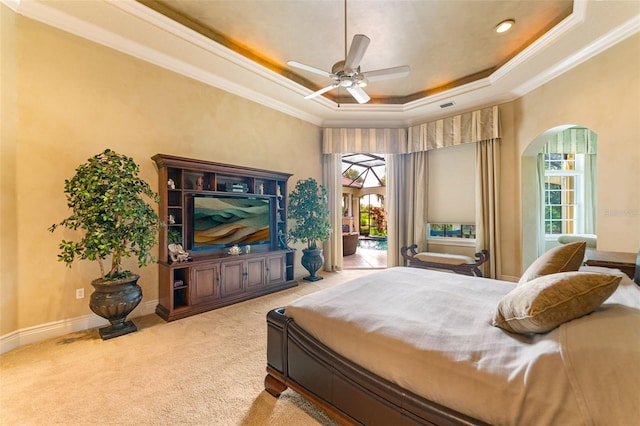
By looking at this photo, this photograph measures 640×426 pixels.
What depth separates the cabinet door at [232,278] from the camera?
11.7 feet

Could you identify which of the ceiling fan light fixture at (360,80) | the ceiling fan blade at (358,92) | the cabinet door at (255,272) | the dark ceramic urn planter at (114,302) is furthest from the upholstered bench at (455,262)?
the dark ceramic urn planter at (114,302)

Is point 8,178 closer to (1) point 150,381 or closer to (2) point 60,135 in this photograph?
(2) point 60,135

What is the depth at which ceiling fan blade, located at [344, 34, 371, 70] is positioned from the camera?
2.25 meters

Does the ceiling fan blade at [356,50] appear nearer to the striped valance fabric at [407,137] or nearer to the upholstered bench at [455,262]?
the striped valance fabric at [407,137]

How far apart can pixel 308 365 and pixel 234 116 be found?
12.3 feet

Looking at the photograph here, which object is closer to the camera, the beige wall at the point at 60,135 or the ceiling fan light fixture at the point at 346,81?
the beige wall at the point at 60,135

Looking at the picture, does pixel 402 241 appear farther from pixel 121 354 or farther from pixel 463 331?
pixel 121 354

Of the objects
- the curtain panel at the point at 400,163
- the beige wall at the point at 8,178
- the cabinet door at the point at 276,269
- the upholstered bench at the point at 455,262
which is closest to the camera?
the beige wall at the point at 8,178

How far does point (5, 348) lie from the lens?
2.39 metres

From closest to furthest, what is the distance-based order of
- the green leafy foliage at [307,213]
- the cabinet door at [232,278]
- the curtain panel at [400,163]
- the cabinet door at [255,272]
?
the cabinet door at [232,278], the cabinet door at [255,272], the green leafy foliage at [307,213], the curtain panel at [400,163]

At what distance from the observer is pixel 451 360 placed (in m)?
1.11

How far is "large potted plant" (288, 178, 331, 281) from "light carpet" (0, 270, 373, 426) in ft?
6.86

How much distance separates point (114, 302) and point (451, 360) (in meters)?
2.98

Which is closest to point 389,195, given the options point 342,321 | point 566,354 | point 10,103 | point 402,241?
point 402,241
